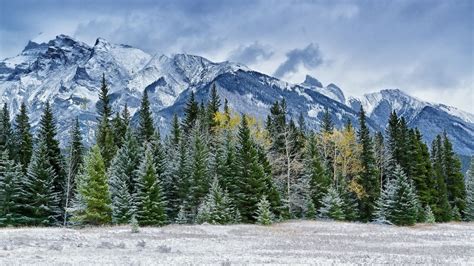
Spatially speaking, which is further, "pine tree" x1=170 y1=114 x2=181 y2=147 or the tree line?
"pine tree" x1=170 y1=114 x2=181 y2=147

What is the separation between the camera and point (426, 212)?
63.3 m

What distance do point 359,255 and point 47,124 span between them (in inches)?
2003

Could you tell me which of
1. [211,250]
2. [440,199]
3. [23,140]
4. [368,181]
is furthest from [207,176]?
[440,199]

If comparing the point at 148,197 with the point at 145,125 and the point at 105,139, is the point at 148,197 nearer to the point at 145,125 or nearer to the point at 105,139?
the point at 105,139

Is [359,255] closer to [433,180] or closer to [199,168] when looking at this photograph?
[199,168]

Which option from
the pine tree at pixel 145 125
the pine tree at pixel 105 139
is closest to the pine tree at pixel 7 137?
the pine tree at pixel 105 139

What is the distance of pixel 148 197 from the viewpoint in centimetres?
4956

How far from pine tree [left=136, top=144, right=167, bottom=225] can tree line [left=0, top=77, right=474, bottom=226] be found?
0.10 m

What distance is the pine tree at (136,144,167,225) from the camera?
161 feet

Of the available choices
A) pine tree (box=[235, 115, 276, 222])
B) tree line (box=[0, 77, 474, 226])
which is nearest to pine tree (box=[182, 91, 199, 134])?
tree line (box=[0, 77, 474, 226])

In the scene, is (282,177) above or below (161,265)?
above

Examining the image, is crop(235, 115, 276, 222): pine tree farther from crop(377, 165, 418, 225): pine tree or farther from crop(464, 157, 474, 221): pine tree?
crop(464, 157, 474, 221): pine tree

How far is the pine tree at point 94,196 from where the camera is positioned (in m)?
51.3

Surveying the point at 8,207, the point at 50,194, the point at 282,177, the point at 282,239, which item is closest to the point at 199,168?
the point at 282,177
